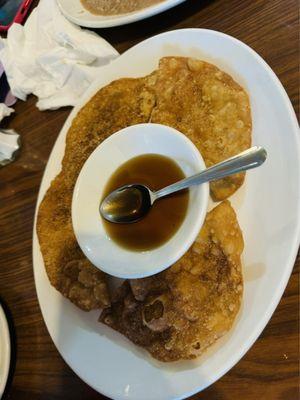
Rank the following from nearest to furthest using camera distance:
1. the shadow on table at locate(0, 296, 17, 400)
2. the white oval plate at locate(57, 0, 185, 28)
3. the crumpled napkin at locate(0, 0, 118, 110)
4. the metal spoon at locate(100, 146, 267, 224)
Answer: the metal spoon at locate(100, 146, 267, 224) < the white oval plate at locate(57, 0, 185, 28) < the shadow on table at locate(0, 296, 17, 400) < the crumpled napkin at locate(0, 0, 118, 110)

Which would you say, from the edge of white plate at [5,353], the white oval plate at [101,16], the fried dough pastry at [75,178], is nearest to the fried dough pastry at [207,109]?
the fried dough pastry at [75,178]

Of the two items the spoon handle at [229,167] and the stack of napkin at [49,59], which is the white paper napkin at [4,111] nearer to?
the stack of napkin at [49,59]

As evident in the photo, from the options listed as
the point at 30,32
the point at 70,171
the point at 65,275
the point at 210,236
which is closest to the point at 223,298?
the point at 210,236

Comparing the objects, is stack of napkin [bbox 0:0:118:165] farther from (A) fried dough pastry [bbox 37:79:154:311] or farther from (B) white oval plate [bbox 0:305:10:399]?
(B) white oval plate [bbox 0:305:10:399]

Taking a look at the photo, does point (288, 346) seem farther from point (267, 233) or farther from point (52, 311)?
point (52, 311)

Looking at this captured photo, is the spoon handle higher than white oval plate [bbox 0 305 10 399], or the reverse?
the spoon handle

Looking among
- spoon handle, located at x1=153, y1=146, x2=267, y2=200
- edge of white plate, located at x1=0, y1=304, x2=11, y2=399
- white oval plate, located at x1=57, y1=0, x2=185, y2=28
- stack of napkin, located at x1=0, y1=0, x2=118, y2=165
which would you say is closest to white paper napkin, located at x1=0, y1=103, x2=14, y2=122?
stack of napkin, located at x1=0, y1=0, x2=118, y2=165

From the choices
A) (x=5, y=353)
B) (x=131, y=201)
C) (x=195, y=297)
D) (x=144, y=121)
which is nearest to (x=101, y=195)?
(x=131, y=201)
